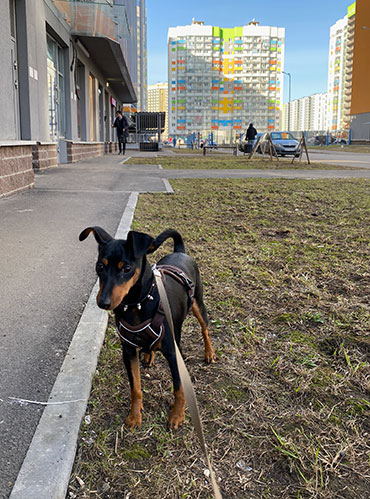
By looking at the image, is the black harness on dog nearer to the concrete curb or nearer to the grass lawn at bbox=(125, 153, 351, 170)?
the concrete curb

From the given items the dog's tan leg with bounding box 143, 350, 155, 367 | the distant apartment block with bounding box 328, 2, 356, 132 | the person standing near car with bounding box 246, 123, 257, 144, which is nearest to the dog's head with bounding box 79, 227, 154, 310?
the dog's tan leg with bounding box 143, 350, 155, 367

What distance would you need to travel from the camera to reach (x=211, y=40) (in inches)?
6496

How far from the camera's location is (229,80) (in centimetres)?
16925

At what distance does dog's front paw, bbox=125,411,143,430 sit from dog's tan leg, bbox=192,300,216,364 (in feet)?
2.27

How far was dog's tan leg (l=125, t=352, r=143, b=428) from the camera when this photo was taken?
223cm

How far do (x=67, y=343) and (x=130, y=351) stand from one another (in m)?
0.92

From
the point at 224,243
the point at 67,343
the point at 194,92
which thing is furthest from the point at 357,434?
the point at 194,92

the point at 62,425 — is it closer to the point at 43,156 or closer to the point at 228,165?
the point at 43,156

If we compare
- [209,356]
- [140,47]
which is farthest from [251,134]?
[140,47]

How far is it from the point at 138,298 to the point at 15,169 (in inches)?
299

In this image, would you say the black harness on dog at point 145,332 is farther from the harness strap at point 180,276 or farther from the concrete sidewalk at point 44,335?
the concrete sidewalk at point 44,335

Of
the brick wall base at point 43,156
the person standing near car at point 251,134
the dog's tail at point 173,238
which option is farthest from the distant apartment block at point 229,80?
the dog's tail at point 173,238

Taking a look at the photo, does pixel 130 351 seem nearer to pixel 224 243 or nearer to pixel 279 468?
pixel 279 468

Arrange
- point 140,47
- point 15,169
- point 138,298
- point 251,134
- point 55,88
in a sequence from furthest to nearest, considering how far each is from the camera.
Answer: point 140,47, point 251,134, point 55,88, point 15,169, point 138,298
